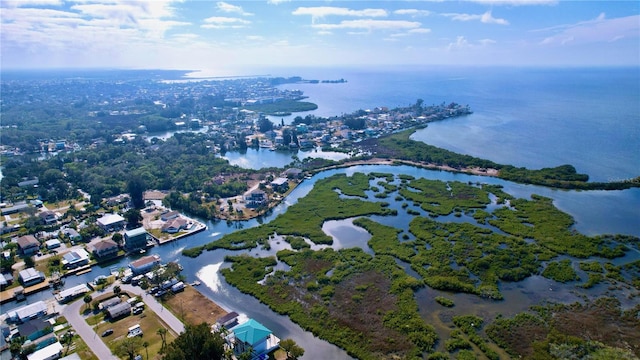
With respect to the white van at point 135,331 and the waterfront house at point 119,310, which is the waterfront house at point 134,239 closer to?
the waterfront house at point 119,310

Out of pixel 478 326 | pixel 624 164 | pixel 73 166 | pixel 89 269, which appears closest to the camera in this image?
pixel 478 326

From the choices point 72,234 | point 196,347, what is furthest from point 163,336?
point 72,234

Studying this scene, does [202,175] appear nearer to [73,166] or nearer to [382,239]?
[73,166]

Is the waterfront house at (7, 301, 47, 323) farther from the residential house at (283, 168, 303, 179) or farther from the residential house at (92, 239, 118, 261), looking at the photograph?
the residential house at (283, 168, 303, 179)

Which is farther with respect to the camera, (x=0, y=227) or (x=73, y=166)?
(x=73, y=166)

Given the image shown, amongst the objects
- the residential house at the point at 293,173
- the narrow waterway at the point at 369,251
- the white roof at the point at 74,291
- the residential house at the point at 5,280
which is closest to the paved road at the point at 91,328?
the white roof at the point at 74,291

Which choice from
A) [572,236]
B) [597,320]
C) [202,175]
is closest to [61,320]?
[202,175]

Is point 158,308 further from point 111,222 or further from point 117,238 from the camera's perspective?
point 111,222
